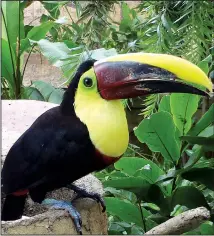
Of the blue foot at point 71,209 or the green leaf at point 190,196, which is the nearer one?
the blue foot at point 71,209

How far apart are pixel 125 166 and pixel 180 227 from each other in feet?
1.22

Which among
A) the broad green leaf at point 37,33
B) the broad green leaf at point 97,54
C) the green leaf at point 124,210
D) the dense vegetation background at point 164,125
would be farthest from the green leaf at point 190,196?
the broad green leaf at point 37,33

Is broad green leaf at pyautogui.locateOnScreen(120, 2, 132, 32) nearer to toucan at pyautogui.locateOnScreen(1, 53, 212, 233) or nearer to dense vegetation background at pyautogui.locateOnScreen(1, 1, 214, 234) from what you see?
dense vegetation background at pyautogui.locateOnScreen(1, 1, 214, 234)

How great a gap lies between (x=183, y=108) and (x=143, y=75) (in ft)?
1.46

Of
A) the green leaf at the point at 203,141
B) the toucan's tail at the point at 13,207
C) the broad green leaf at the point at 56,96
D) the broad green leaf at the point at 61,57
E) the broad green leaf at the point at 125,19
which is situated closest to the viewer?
the toucan's tail at the point at 13,207

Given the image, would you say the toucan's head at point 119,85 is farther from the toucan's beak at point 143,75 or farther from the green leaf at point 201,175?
the green leaf at point 201,175

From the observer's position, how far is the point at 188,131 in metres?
1.43

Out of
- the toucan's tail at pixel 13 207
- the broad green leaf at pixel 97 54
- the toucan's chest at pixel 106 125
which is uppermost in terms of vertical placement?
the broad green leaf at pixel 97 54

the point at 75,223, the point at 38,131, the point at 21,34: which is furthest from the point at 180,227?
the point at 21,34

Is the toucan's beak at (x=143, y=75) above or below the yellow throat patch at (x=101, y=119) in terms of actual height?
above

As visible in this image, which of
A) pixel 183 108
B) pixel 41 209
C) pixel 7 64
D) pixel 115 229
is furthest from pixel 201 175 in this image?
pixel 7 64

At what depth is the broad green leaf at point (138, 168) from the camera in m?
1.40

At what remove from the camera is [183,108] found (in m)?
1.40

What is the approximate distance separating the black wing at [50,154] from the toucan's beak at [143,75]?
0.29ft
